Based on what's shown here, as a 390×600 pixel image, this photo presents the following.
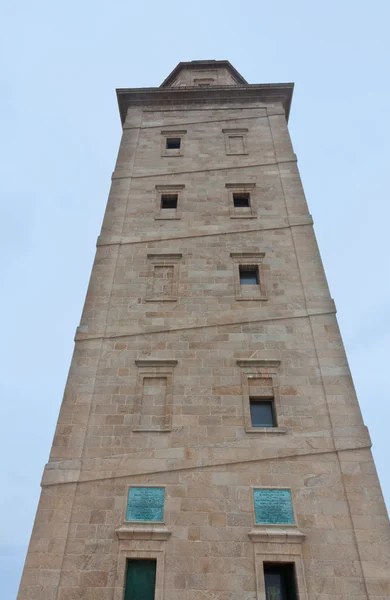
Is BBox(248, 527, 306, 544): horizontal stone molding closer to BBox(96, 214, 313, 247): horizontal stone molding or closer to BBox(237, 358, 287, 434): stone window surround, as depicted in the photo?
BBox(237, 358, 287, 434): stone window surround

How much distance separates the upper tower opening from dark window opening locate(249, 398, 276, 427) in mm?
21758

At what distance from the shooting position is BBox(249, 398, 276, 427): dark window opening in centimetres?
1265

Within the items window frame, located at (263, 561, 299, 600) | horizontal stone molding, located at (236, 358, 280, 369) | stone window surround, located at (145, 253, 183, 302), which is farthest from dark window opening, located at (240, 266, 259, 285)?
window frame, located at (263, 561, 299, 600)

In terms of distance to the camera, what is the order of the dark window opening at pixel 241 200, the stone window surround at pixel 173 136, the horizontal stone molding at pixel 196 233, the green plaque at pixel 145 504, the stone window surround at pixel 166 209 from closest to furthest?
the green plaque at pixel 145 504
the horizontal stone molding at pixel 196 233
the stone window surround at pixel 166 209
the dark window opening at pixel 241 200
the stone window surround at pixel 173 136

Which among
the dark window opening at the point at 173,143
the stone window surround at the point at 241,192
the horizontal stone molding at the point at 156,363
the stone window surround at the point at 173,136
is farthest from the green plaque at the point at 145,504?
the dark window opening at the point at 173,143

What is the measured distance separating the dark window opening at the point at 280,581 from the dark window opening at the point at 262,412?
339cm

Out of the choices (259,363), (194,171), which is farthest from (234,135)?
(259,363)

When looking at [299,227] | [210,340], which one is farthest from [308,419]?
[299,227]

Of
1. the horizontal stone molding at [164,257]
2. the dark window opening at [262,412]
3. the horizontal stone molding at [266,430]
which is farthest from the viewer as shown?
the horizontal stone molding at [164,257]

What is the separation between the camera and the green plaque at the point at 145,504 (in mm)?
11016

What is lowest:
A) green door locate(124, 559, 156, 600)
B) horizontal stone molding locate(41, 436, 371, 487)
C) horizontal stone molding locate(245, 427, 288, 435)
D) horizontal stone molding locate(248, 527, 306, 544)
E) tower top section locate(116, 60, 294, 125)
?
green door locate(124, 559, 156, 600)

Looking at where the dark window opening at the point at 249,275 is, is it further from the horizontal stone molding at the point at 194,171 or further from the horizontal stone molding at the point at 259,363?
the horizontal stone molding at the point at 194,171

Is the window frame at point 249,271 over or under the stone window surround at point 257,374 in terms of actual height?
over

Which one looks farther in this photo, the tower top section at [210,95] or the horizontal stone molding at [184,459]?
the tower top section at [210,95]
